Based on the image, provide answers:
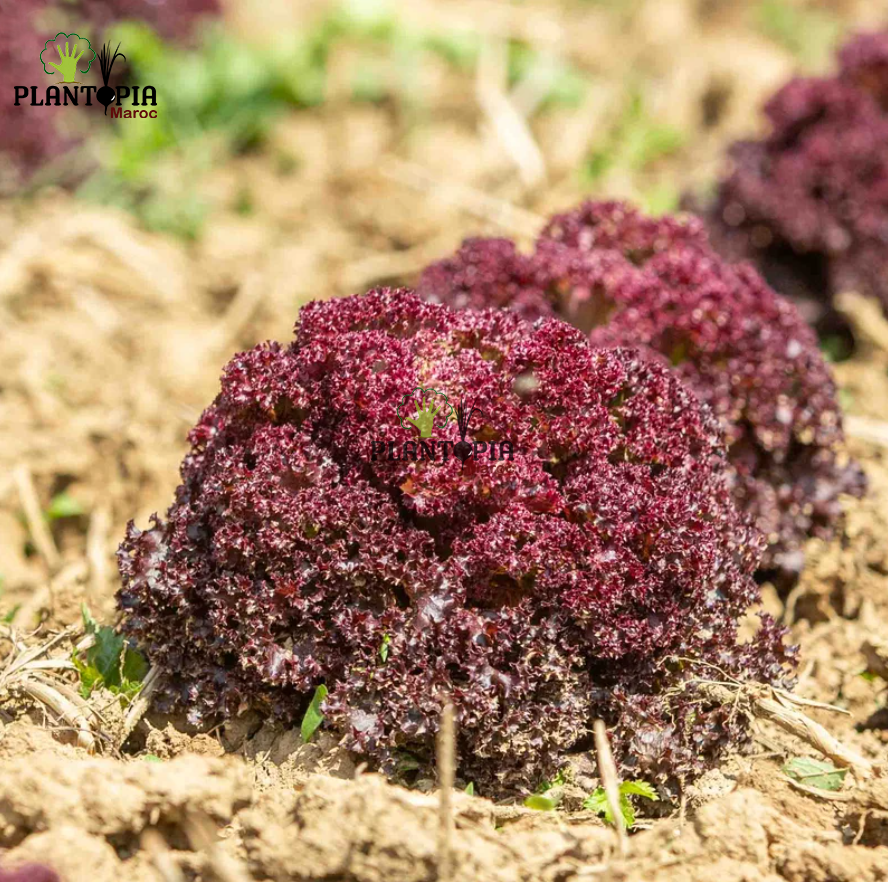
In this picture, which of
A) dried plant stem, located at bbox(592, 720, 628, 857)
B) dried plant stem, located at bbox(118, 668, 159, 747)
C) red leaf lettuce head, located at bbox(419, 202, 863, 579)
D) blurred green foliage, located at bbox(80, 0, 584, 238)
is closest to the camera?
dried plant stem, located at bbox(592, 720, 628, 857)

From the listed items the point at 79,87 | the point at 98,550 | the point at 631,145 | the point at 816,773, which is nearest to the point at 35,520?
the point at 98,550

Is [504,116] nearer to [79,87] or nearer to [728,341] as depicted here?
[79,87]

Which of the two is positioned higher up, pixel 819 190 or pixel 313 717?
pixel 819 190

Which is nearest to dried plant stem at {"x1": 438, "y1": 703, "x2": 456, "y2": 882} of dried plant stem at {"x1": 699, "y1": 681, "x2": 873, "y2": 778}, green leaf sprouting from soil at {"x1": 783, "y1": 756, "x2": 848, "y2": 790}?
dried plant stem at {"x1": 699, "y1": 681, "x2": 873, "y2": 778}

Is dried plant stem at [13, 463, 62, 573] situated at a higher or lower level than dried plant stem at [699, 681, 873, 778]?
higher

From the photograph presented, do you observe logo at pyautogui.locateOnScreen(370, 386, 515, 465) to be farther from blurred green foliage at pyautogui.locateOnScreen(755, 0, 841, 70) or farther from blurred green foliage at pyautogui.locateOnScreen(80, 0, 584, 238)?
blurred green foliage at pyautogui.locateOnScreen(755, 0, 841, 70)

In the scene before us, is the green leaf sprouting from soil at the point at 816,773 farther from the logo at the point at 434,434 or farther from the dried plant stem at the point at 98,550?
the dried plant stem at the point at 98,550

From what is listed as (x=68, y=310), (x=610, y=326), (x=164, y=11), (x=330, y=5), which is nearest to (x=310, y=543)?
(x=610, y=326)
